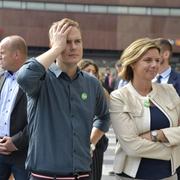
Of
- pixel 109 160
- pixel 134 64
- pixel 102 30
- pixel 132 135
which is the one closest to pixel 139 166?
pixel 132 135

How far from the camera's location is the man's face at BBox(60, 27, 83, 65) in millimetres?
3193

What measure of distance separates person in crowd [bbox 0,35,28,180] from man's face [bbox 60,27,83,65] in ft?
3.92

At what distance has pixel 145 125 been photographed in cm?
356

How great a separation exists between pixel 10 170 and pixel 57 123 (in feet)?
4.81

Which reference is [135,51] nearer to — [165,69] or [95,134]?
[95,134]

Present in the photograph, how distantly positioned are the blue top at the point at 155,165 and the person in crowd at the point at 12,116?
3.72 feet

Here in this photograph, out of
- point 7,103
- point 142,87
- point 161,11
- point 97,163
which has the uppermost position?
point 142,87

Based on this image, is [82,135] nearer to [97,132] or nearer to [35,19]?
[97,132]

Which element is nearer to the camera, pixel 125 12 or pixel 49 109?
pixel 49 109

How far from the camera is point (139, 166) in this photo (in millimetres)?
3566

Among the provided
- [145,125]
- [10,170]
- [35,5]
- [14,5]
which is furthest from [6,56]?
[14,5]

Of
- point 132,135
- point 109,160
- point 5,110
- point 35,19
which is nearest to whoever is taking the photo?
point 132,135

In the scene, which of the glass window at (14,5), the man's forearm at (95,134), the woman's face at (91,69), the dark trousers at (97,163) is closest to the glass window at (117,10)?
the glass window at (14,5)

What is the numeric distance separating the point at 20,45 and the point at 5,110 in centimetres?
58
